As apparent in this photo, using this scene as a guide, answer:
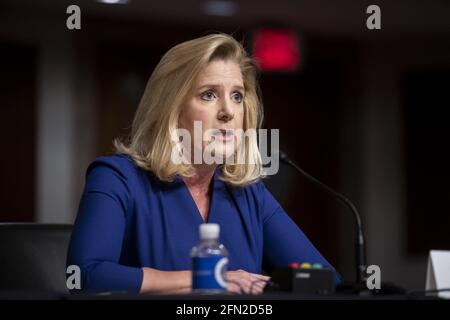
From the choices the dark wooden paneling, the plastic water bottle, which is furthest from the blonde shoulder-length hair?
the dark wooden paneling

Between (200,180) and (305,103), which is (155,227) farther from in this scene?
(305,103)

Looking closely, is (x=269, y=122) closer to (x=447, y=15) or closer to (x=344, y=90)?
(x=344, y=90)

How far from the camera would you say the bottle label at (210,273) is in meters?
1.18

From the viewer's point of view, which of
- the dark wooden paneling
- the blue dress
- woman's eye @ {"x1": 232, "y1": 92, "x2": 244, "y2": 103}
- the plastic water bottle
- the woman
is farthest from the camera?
the dark wooden paneling

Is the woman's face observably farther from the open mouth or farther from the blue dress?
the blue dress

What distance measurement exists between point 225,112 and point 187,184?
20cm

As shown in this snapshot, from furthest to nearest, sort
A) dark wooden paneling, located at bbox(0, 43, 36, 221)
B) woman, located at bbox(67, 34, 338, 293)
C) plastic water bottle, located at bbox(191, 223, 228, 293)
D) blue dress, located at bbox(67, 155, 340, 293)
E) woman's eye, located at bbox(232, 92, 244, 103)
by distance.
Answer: dark wooden paneling, located at bbox(0, 43, 36, 221), woman's eye, located at bbox(232, 92, 244, 103), woman, located at bbox(67, 34, 338, 293), blue dress, located at bbox(67, 155, 340, 293), plastic water bottle, located at bbox(191, 223, 228, 293)

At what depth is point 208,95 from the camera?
161cm

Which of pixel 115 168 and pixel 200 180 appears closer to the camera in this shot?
pixel 115 168

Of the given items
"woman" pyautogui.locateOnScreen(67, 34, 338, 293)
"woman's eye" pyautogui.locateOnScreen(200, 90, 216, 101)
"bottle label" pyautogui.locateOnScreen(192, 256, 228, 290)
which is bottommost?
"bottle label" pyautogui.locateOnScreen(192, 256, 228, 290)

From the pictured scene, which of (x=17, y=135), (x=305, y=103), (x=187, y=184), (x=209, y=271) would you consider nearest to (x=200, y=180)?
(x=187, y=184)

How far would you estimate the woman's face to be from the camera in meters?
1.60

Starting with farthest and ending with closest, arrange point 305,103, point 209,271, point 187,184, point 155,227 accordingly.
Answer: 1. point 305,103
2. point 187,184
3. point 155,227
4. point 209,271

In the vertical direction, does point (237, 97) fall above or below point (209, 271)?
above
